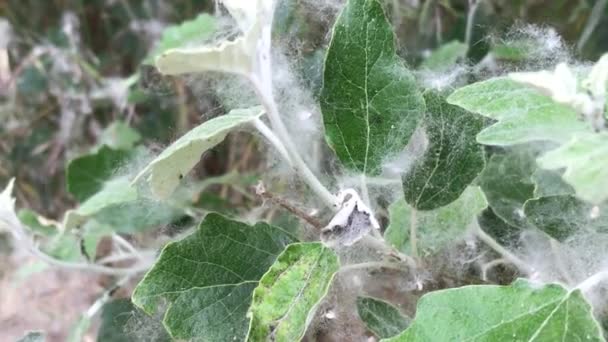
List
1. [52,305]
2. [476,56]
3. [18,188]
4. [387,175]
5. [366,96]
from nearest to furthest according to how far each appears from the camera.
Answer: [366,96] → [387,175] → [476,56] → [52,305] → [18,188]

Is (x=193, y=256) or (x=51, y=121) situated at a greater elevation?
(x=193, y=256)

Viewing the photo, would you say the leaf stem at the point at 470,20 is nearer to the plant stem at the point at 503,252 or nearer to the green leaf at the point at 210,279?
the plant stem at the point at 503,252

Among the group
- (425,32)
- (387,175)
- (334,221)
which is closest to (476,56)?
(425,32)

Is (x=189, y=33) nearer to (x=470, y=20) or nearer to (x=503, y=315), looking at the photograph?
(x=470, y=20)

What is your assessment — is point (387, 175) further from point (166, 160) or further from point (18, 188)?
point (18, 188)

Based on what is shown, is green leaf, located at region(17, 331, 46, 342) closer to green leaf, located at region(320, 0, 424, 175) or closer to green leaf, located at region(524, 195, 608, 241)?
green leaf, located at region(320, 0, 424, 175)

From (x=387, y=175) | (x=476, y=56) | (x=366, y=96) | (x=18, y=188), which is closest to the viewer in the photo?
(x=366, y=96)

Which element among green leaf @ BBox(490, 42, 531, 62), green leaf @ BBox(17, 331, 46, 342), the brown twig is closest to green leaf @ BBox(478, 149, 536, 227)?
green leaf @ BBox(490, 42, 531, 62)
